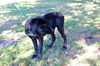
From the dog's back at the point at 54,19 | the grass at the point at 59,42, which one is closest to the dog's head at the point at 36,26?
the dog's back at the point at 54,19

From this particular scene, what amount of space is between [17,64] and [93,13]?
17.1 ft

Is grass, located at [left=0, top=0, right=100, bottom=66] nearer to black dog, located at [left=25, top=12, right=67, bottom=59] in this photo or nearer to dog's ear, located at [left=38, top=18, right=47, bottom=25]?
black dog, located at [left=25, top=12, right=67, bottom=59]

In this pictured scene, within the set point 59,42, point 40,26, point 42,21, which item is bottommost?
point 59,42

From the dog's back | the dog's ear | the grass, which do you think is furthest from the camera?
Answer: the grass

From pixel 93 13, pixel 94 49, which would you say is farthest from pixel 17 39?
pixel 93 13

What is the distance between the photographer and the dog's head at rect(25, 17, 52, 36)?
4.60m

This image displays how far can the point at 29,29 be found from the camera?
4570mm

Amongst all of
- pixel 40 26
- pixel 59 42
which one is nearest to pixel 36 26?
pixel 40 26

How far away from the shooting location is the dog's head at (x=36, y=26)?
15.1 feet

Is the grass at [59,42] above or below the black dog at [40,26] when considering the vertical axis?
below

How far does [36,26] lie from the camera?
15.4 feet

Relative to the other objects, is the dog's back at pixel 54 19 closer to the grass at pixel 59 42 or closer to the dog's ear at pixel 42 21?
the dog's ear at pixel 42 21

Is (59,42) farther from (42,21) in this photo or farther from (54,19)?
(42,21)

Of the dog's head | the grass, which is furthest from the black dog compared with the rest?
the grass
